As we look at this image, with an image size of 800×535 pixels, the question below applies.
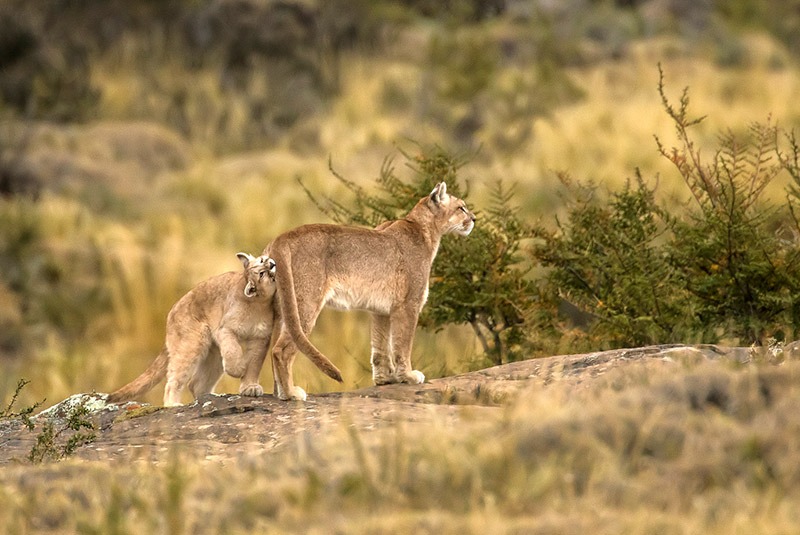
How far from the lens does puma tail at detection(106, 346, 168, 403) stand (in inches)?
318

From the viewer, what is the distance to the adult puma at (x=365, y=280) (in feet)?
24.1

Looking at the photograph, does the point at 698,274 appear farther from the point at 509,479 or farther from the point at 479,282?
the point at 509,479

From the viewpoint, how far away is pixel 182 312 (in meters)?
8.09

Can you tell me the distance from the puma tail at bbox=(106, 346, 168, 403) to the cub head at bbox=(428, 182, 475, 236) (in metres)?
1.71

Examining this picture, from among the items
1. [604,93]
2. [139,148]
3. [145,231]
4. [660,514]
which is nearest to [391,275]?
[660,514]

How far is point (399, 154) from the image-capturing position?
856 inches

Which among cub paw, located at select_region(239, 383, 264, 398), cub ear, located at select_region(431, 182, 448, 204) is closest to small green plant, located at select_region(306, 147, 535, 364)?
cub ear, located at select_region(431, 182, 448, 204)

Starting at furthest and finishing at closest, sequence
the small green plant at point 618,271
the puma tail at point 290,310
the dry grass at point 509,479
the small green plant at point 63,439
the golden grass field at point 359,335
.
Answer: the small green plant at point 618,271 < the puma tail at point 290,310 < the small green plant at point 63,439 < the golden grass field at point 359,335 < the dry grass at point 509,479

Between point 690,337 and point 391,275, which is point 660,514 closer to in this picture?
point 391,275

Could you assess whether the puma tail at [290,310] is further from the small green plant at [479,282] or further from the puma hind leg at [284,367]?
the small green plant at [479,282]

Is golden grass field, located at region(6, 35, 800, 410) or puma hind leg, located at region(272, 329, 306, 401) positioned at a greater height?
golden grass field, located at region(6, 35, 800, 410)

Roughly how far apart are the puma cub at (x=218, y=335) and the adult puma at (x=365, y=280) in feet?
0.41

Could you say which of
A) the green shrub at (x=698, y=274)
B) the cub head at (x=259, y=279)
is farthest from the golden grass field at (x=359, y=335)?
the cub head at (x=259, y=279)

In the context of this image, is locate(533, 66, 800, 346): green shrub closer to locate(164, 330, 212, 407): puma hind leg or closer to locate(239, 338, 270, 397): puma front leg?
locate(239, 338, 270, 397): puma front leg
